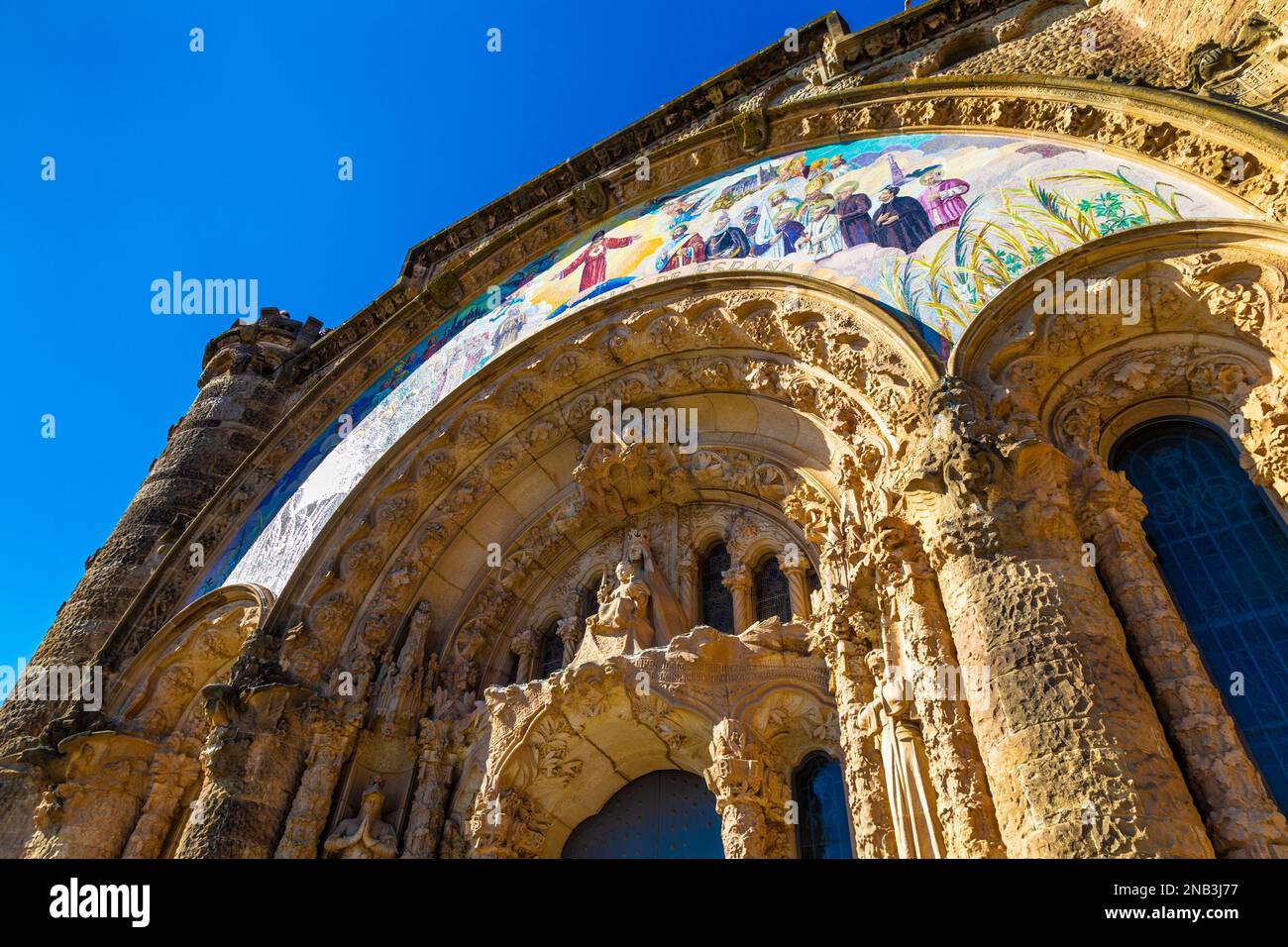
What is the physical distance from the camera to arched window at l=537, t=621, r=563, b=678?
809 cm

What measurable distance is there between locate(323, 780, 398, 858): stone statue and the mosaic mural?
2.67 metres

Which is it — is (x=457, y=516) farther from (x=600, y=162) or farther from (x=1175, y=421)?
(x=1175, y=421)

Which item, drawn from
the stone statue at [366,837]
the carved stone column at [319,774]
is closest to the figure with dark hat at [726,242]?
the carved stone column at [319,774]

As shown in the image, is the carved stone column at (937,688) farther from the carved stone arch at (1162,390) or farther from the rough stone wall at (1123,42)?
the rough stone wall at (1123,42)

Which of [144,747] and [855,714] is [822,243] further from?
[144,747]

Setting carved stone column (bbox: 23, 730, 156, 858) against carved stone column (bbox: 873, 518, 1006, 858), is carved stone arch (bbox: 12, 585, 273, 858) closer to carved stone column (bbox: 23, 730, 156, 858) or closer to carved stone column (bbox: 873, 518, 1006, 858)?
carved stone column (bbox: 23, 730, 156, 858)

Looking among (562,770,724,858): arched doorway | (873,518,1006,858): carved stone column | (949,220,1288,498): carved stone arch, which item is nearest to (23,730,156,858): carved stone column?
(562,770,724,858): arched doorway

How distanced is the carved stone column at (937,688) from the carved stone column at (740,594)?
1984 mm

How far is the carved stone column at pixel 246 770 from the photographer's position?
21.4 feet

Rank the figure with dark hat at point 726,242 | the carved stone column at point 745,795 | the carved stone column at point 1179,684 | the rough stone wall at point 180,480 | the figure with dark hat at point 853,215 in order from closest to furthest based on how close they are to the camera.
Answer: the carved stone column at point 1179,684 < the carved stone column at point 745,795 < the figure with dark hat at point 853,215 < the figure with dark hat at point 726,242 < the rough stone wall at point 180,480

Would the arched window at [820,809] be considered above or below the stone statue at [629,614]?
below

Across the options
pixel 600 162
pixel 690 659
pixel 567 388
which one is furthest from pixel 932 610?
pixel 600 162

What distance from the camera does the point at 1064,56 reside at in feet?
25.1

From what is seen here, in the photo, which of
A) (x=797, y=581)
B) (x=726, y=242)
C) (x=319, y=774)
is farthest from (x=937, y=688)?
(x=319, y=774)
